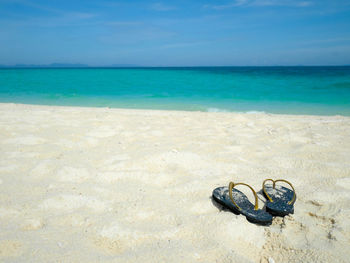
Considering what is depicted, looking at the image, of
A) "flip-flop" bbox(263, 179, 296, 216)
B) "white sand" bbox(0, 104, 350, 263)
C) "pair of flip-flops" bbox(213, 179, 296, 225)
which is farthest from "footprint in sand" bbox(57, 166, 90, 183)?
"flip-flop" bbox(263, 179, 296, 216)

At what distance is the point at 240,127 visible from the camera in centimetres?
420

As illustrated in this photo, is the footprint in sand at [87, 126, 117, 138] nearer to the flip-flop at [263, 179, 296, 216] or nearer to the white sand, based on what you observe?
the white sand

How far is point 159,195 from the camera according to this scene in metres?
1.98

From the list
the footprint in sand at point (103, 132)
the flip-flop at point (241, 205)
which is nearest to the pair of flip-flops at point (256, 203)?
the flip-flop at point (241, 205)

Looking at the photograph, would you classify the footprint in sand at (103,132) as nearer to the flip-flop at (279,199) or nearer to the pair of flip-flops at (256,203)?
the pair of flip-flops at (256,203)

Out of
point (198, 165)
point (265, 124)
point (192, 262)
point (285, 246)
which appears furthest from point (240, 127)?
point (192, 262)

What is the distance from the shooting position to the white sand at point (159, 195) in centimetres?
138

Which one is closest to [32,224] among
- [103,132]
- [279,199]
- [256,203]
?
[256,203]

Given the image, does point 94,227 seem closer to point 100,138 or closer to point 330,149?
point 100,138

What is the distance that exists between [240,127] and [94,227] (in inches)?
127

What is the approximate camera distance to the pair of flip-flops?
167 cm

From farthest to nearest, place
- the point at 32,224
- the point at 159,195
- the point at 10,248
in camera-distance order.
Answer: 1. the point at 159,195
2. the point at 32,224
3. the point at 10,248

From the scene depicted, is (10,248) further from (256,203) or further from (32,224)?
(256,203)

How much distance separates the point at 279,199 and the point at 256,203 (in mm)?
225
